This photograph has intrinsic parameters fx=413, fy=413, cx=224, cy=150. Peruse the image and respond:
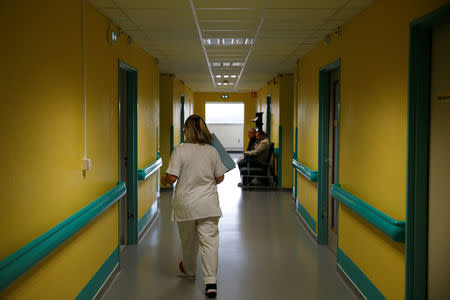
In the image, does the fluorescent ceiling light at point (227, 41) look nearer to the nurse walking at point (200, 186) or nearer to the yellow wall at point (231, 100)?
the nurse walking at point (200, 186)

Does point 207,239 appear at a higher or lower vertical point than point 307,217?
higher

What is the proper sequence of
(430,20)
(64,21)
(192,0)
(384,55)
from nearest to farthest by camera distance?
(430,20)
(64,21)
(384,55)
(192,0)

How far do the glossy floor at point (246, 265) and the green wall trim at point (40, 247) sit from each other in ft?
3.43

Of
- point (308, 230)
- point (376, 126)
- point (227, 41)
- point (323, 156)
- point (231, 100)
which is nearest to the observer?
point (376, 126)

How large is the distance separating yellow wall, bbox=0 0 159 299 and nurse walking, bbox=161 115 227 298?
2.39 ft

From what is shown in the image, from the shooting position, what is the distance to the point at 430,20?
8.11 feet

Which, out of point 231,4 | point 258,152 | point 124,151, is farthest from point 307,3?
point 258,152

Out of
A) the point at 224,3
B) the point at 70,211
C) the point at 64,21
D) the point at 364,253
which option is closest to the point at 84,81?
the point at 64,21

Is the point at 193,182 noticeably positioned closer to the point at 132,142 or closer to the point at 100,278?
the point at 100,278

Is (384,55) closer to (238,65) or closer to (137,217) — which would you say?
(137,217)

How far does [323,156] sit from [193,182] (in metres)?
2.37

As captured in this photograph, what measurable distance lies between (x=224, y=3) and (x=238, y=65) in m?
4.40

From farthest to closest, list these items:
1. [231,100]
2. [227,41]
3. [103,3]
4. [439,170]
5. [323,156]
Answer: [231,100] < [227,41] < [323,156] < [103,3] < [439,170]

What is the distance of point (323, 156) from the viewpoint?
5.42 m
